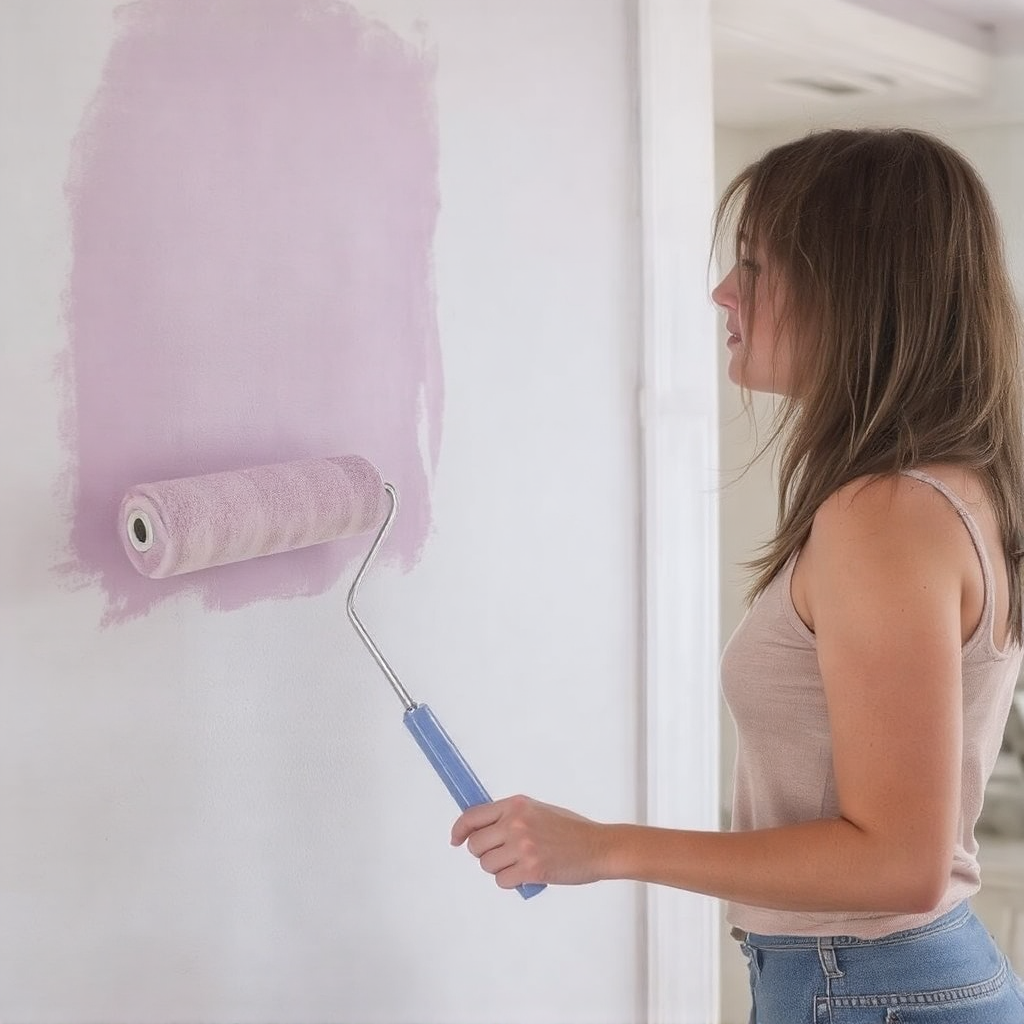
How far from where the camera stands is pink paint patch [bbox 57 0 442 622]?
1.06 m

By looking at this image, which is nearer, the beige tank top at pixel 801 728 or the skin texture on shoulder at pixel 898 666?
the skin texture on shoulder at pixel 898 666

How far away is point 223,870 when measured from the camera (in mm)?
1169

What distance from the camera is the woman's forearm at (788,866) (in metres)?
0.84

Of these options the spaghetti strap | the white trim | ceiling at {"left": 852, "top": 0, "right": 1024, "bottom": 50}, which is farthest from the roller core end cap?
ceiling at {"left": 852, "top": 0, "right": 1024, "bottom": 50}

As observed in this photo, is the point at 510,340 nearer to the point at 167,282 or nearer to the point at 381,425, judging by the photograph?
the point at 381,425

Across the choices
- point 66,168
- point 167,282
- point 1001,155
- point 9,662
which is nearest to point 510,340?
point 167,282

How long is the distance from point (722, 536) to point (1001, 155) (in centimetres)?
85

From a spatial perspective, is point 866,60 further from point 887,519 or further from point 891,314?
point 887,519

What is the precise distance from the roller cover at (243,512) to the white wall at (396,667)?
11 centimetres

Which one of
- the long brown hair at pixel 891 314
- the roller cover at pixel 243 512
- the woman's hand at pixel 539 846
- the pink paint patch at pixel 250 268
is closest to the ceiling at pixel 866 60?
the pink paint patch at pixel 250 268

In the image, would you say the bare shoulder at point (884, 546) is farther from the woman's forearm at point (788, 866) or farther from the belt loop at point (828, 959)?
the belt loop at point (828, 959)

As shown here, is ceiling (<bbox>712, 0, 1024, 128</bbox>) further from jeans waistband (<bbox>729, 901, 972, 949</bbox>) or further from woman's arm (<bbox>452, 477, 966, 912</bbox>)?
jeans waistband (<bbox>729, 901, 972, 949</bbox>)

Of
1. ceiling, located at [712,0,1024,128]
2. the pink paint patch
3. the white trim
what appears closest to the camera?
the pink paint patch

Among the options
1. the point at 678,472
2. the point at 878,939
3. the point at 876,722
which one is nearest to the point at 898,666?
the point at 876,722
